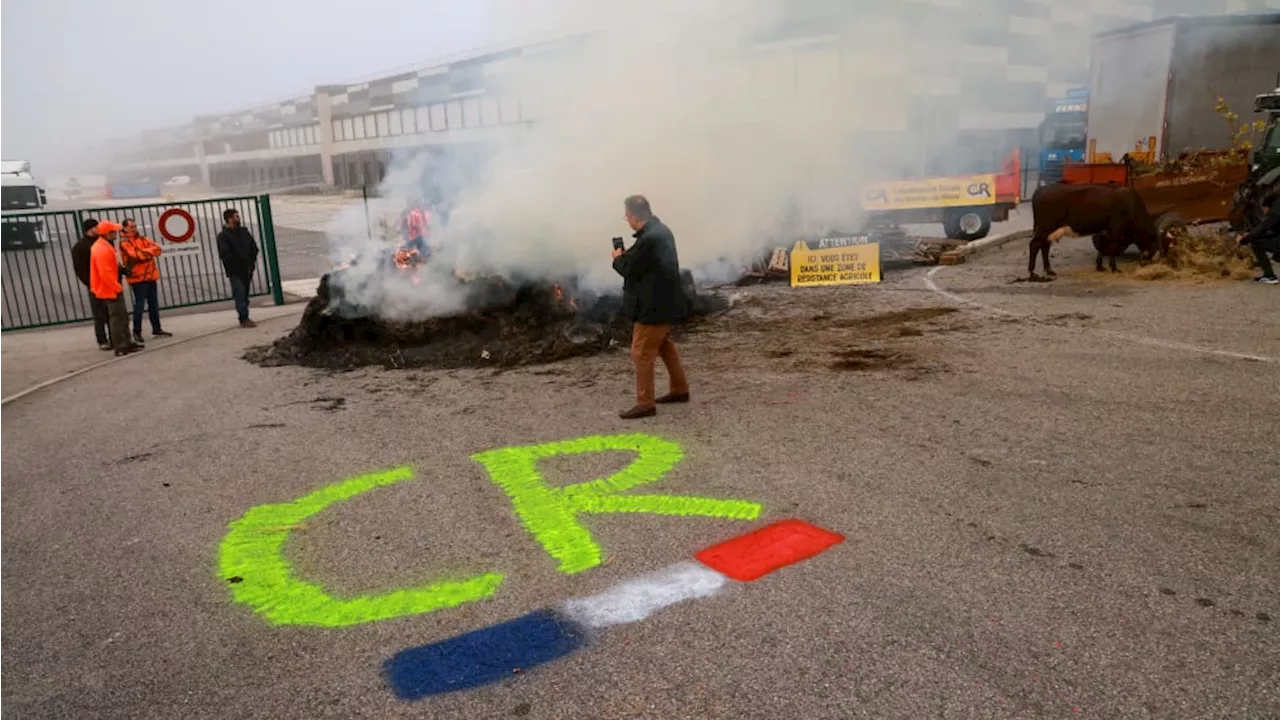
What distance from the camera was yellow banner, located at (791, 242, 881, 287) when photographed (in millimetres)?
11109

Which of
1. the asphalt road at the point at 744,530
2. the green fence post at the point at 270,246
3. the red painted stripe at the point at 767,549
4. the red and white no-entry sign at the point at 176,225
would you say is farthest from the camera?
the green fence post at the point at 270,246

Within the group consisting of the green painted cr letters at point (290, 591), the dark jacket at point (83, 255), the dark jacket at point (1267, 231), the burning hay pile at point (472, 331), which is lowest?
the green painted cr letters at point (290, 591)

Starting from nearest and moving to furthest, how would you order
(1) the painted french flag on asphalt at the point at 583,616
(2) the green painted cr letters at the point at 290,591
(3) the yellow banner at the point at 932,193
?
1. (1) the painted french flag on asphalt at the point at 583,616
2. (2) the green painted cr letters at the point at 290,591
3. (3) the yellow banner at the point at 932,193

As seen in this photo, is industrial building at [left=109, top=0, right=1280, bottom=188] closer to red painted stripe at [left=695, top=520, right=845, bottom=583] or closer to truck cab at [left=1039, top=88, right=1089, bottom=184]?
red painted stripe at [left=695, top=520, right=845, bottom=583]

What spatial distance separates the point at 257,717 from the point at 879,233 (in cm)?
1398

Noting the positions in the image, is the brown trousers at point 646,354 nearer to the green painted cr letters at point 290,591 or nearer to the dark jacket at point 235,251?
the green painted cr letters at point 290,591

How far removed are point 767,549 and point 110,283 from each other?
8230 millimetres

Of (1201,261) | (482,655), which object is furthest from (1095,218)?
(482,655)

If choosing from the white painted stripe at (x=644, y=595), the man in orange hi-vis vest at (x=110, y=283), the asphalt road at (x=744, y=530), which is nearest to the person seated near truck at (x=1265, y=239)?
the asphalt road at (x=744, y=530)

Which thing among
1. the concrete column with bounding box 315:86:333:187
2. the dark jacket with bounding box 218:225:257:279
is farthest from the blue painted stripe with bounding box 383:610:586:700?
the concrete column with bounding box 315:86:333:187

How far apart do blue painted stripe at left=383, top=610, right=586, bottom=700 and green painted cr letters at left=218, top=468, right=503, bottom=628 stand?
30 cm

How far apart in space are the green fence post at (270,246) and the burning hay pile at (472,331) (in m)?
4.36

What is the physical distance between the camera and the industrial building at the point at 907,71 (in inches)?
354

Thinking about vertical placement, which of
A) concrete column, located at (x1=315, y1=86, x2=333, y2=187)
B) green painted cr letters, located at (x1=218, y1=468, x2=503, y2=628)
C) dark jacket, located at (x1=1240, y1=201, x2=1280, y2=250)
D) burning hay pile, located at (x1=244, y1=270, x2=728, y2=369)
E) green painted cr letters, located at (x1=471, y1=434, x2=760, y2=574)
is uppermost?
concrete column, located at (x1=315, y1=86, x2=333, y2=187)
